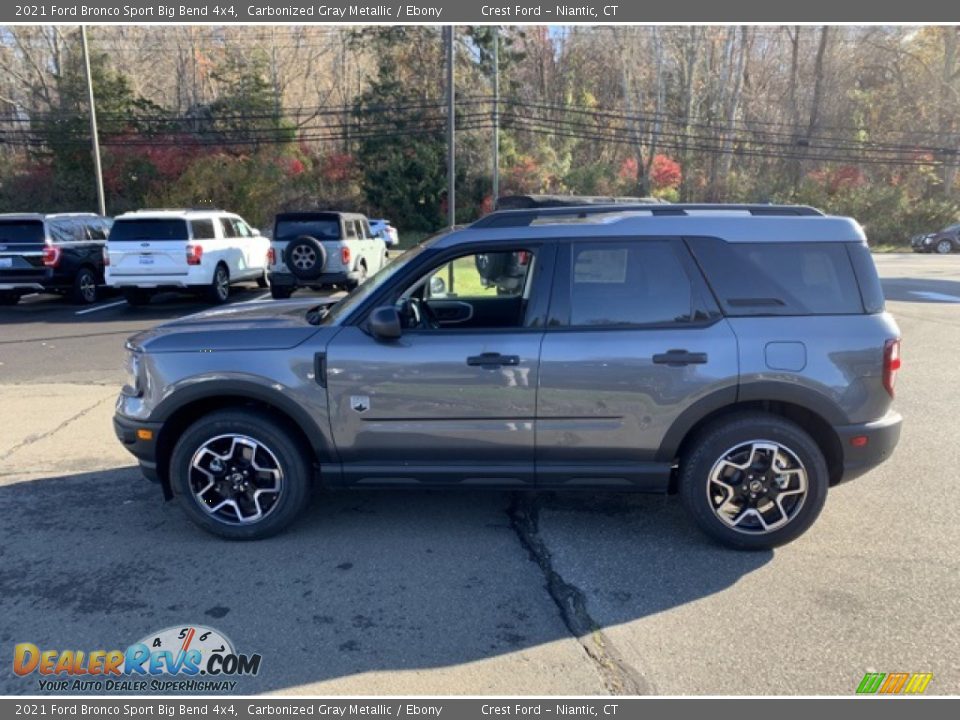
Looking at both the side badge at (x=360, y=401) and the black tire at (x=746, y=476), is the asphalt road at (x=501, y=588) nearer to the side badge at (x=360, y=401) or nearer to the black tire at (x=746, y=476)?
the black tire at (x=746, y=476)

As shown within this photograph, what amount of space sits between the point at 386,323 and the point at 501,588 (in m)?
1.52

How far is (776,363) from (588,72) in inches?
1960

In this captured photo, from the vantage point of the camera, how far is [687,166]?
45812mm

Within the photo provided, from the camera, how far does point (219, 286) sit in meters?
14.0

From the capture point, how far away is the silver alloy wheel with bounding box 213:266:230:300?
1394 cm

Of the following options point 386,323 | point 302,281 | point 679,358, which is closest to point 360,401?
point 386,323

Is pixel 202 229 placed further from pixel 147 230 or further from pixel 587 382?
pixel 587 382

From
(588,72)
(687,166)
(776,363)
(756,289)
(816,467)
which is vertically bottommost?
(816,467)

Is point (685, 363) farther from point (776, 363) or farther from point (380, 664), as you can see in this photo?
point (380, 664)

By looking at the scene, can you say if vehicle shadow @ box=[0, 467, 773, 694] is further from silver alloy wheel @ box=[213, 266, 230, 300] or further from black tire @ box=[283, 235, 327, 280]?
silver alloy wheel @ box=[213, 266, 230, 300]

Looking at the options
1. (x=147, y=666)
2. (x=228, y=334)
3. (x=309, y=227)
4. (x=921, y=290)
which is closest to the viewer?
(x=147, y=666)

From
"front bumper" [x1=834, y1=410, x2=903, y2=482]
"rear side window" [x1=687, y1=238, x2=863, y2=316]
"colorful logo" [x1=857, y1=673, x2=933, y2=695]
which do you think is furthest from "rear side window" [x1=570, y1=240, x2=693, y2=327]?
"colorful logo" [x1=857, y1=673, x2=933, y2=695]

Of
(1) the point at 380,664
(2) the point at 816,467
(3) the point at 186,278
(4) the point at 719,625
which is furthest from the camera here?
(3) the point at 186,278

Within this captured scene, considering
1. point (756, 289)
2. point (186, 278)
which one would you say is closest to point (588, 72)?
point (186, 278)
